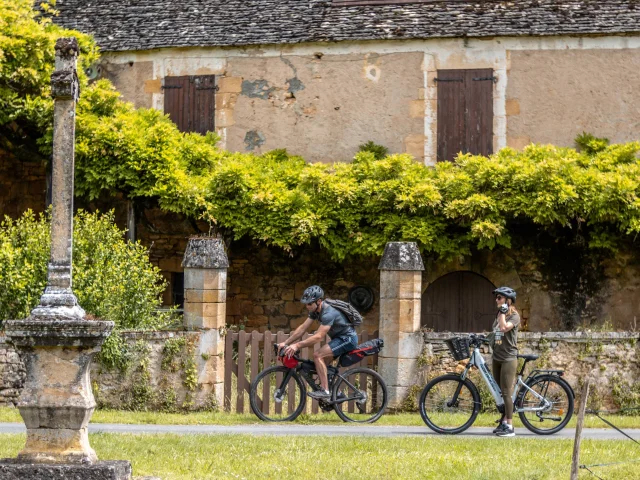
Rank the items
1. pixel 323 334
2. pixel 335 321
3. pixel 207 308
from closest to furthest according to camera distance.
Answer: pixel 323 334 < pixel 335 321 < pixel 207 308

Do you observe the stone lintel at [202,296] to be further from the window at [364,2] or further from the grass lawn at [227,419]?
the window at [364,2]

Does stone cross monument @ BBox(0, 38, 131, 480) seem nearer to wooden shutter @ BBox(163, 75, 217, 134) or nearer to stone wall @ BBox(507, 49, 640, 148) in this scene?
wooden shutter @ BBox(163, 75, 217, 134)

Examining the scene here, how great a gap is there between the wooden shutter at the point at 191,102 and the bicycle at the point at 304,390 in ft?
23.8

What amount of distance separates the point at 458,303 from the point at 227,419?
666 cm

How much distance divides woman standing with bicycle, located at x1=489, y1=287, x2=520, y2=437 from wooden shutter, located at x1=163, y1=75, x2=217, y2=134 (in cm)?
893

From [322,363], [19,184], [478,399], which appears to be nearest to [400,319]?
[322,363]

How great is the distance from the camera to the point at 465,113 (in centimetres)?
1788

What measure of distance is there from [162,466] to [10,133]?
10.8m

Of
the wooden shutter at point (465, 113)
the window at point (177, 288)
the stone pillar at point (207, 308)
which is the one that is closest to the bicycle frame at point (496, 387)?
the stone pillar at point (207, 308)

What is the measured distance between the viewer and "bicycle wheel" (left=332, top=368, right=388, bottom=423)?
12164mm

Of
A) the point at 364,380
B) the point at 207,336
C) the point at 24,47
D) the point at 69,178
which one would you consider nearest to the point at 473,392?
the point at 364,380

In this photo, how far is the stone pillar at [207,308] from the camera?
13211 millimetres

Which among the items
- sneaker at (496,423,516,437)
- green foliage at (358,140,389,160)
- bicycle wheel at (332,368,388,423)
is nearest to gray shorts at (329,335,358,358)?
bicycle wheel at (332,368,388,423)

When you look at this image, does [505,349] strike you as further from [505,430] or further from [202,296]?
[202,296]
